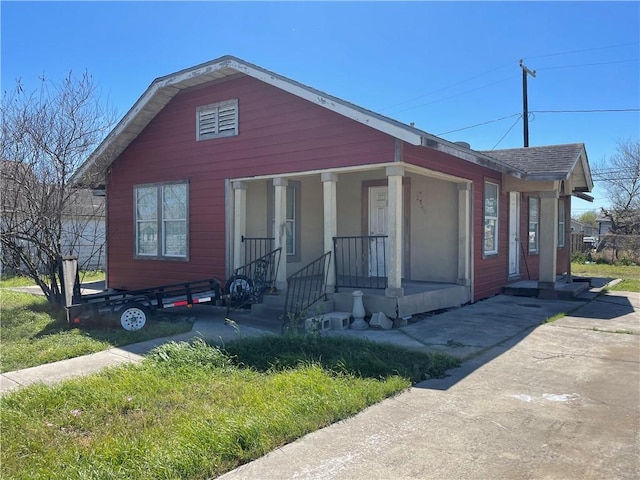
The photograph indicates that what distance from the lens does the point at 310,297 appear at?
8578 mm

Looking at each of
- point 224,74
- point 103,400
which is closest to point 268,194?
point 224,74

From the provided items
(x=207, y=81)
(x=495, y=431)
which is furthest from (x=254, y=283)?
(x=495, y=431)

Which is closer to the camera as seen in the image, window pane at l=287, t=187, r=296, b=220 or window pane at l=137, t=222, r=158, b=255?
window pane at l=287, t=187, r=296, b=220

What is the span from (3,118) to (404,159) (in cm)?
702

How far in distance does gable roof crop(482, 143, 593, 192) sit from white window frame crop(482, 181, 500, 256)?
83cm

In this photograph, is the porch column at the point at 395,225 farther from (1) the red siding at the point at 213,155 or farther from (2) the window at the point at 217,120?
(2) the window at the point at 217,120

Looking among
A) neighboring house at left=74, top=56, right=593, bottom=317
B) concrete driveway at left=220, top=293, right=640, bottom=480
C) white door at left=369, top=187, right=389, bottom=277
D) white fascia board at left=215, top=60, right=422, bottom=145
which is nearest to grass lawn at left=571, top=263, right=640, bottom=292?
neighboring house at left=74, top=56, right=593, bottom=317

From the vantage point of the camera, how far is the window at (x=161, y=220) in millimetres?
10945

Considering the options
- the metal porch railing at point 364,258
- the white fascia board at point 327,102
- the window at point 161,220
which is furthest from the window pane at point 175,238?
the white fascia board at point 327,102

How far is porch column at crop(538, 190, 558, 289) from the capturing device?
11172 millimetres

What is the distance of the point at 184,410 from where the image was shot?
4176 mm

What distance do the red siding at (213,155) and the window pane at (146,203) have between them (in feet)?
0.78

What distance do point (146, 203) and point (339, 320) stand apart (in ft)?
20.1

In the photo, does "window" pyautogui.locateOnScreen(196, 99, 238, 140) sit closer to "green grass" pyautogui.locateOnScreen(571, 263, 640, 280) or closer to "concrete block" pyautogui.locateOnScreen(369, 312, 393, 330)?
"concrete block" pyautogui.locateOnScreen(369, 312, 393, 330)
